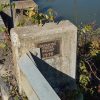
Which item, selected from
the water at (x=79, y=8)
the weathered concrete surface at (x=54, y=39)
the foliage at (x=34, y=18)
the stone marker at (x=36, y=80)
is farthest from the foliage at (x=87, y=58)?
the water at (x=79, y=8)

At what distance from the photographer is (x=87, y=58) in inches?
252

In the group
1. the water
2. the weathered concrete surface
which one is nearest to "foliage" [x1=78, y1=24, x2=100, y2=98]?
the weathered concrete surface

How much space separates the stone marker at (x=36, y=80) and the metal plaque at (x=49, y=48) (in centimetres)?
31

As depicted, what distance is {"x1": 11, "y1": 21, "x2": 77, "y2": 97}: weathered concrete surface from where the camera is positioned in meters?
4.52

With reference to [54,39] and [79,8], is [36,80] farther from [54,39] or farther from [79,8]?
[79,8]

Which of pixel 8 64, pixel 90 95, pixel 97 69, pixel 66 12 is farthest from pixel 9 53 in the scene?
pixel 66 12

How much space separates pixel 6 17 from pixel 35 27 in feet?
10.9

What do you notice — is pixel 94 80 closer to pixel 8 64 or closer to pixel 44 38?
pixel 8 64

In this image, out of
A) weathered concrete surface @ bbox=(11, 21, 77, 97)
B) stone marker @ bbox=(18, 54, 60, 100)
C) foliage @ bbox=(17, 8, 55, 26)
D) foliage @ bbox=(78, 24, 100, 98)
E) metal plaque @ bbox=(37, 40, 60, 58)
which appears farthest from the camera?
foliage @ bbox=(78, 24, 100, 98)

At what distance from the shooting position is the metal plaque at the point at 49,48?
4680 mm

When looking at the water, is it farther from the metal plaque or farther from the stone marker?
the stone marker

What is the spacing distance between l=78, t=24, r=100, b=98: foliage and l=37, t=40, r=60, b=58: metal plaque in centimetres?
112

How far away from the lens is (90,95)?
6.23 metres

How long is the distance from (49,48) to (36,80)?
0.76 m
